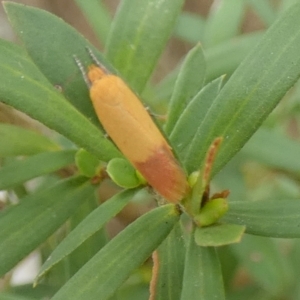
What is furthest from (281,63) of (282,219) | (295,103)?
(295,103)

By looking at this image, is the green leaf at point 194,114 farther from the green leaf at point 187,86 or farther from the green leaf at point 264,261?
the green leaf at point 264,261

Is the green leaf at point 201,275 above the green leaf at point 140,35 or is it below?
below

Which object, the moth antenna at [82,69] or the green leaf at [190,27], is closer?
the moth antenna at [82,69]

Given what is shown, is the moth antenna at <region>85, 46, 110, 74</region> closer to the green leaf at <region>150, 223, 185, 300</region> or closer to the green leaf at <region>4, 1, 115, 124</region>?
the green leaf at <region>4, 1, 115, 124</region>

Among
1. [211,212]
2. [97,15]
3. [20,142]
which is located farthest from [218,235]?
[97,15]

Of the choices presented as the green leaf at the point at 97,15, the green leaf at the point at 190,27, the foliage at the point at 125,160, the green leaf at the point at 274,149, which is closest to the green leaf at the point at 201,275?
the foliage at the point at 125,160

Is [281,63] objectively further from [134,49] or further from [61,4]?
[61,4]
